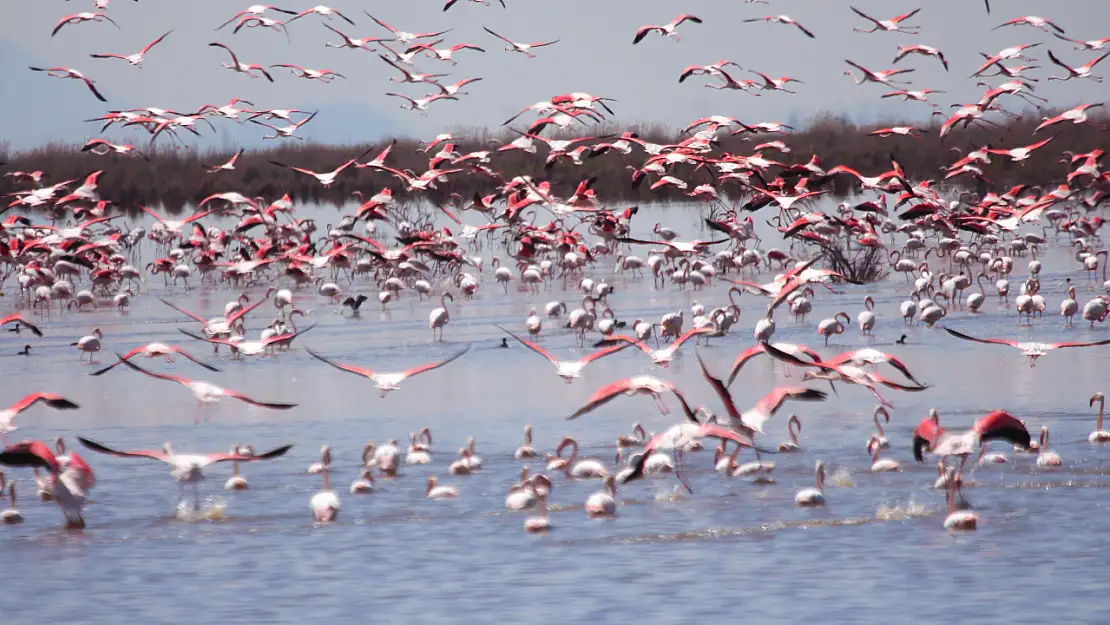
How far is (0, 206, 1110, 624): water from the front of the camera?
6520 mm

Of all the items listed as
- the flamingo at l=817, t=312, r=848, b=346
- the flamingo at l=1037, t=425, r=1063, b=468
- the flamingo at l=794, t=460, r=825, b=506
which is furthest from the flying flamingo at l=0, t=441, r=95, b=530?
the flamingo at l=817, t=312, r=848, b=346

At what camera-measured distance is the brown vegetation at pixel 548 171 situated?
105ft

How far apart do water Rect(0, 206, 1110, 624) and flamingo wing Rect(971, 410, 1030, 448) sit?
0.51 metres

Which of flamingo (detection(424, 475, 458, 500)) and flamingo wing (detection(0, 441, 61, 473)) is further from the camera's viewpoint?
flamingo (detection(424, 475, 458, 500))

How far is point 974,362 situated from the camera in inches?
485

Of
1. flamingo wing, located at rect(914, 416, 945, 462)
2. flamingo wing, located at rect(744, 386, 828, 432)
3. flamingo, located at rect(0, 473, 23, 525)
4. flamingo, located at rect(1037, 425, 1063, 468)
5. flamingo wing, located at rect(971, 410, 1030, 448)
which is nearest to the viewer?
flamingo wing, located at rect(971, 410, 1030, 448)

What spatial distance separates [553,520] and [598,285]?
939cm

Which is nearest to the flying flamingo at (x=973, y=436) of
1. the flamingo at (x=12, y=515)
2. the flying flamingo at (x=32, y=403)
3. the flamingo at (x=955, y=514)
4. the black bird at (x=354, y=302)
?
the flamingo at (x=955, y=514)

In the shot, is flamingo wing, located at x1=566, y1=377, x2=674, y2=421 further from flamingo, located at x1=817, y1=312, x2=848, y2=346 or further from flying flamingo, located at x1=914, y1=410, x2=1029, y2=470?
flamingo, located at x1=817, y1=312, x2=848, y2=346

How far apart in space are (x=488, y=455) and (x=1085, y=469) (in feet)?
10.8

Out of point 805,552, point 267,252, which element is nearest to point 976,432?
point 805,552

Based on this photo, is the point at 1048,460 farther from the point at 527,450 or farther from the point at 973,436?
the point at 527,450

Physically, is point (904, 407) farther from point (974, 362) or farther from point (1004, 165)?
point (1004, 165)

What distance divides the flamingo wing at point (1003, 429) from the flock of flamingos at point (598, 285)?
0.04ft
